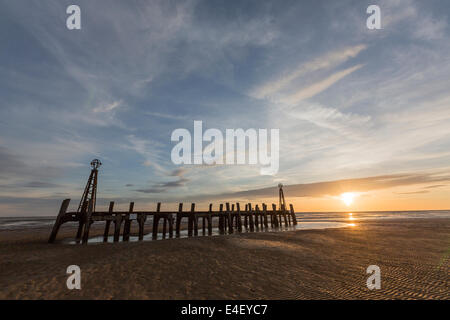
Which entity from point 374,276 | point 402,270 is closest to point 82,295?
point 374,276

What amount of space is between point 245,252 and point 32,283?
8102mm

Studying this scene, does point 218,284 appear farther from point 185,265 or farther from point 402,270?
point 402,270
